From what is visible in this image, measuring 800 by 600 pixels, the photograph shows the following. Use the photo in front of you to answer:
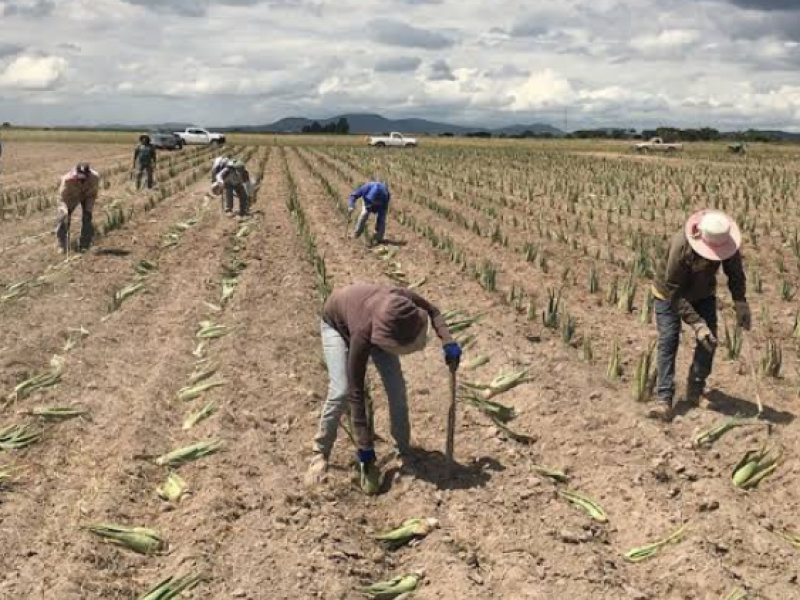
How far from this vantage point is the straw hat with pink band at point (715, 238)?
5316mm

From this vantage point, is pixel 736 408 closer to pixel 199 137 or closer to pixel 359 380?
pixel 359 380

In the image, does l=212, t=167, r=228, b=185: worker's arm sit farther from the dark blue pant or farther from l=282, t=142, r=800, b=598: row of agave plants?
the dark blue pant

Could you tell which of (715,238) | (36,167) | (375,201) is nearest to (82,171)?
(375,201)

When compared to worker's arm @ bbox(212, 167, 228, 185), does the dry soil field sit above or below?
below

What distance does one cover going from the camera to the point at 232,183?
1519 cm

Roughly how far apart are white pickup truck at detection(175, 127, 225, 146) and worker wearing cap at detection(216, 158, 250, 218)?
1435 inches

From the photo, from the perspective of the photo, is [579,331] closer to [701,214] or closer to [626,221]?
[701,214]

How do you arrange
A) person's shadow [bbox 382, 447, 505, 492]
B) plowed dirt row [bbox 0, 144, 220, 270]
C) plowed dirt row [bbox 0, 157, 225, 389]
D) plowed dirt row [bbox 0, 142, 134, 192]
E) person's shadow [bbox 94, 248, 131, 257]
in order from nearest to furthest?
person's shadow [bbox 382, 447, 505, 492], plowed dirt row [bbox 0, 157, 225, 389], plowed dirt row [bbox 0, 144, 220, 270], person's shadow [bbox 94, 248, 131, 257], plowed dirt row [bbox 0, 142, 134, 192]

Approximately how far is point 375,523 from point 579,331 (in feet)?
13.9

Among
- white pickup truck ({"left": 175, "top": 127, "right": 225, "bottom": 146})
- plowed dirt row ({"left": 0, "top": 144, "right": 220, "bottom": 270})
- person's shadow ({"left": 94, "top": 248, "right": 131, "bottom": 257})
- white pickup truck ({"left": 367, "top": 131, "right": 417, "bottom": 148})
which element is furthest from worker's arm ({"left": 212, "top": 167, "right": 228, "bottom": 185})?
white pickup truck ({"left": 367, "top": 131, "right": 417, "bottom": 148})

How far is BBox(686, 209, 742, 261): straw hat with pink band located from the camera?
532 centimetres

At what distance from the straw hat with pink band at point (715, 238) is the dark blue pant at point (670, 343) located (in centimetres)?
59

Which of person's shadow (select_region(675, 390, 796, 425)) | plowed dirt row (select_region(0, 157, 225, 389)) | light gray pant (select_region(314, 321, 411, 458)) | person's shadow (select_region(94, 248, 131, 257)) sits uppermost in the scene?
light gray pant (select_region(314, 321, 411, 458))

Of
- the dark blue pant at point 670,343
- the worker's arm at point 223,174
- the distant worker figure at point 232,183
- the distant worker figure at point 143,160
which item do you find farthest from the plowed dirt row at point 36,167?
the dark blue pant at point 670,343
